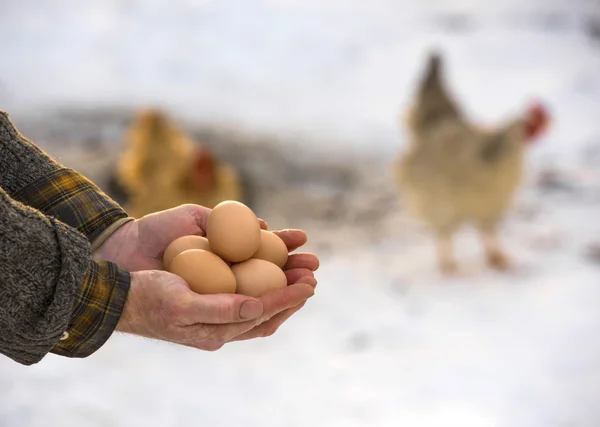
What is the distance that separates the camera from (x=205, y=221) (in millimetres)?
917

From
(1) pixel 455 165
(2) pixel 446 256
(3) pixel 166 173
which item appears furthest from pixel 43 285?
(2) pixel 446 256

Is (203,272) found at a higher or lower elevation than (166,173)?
lower

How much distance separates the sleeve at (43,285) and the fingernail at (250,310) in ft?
0.44

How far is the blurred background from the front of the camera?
1.52 meters

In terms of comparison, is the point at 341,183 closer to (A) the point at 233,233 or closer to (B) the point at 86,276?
(A) the point at 233,233

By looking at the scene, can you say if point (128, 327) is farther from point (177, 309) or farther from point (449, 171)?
point (449, 171)

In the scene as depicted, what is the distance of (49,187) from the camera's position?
789mm

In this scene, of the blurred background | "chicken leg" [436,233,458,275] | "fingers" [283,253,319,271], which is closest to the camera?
"fingers" [283,253,319,271]

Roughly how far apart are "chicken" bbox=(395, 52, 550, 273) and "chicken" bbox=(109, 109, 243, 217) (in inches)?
24.3

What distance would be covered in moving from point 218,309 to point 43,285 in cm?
17

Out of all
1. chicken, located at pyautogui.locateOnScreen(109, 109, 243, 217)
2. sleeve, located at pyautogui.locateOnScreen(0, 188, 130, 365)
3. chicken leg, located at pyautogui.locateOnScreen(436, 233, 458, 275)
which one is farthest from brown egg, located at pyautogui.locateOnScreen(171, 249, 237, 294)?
chicken leg, located at pyautogui.locateOnScreen(436, 233, 458, 275)

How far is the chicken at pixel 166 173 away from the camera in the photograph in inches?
74.3

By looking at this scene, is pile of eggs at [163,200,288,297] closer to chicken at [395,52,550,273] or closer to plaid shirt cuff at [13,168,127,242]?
plaid shirt cuff at [13,168,127,242]

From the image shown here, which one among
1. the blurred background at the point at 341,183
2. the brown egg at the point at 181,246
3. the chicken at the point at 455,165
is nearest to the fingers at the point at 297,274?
the brown egg at the point at 181,246
